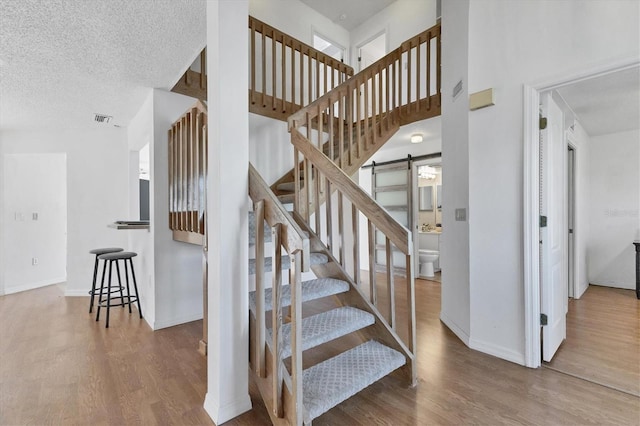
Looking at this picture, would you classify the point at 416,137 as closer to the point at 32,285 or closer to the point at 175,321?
the point at 175,321

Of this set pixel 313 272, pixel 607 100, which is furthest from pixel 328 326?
pixel 607 100

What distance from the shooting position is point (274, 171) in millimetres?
4340

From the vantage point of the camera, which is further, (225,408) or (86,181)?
(86,181)

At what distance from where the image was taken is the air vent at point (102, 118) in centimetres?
378

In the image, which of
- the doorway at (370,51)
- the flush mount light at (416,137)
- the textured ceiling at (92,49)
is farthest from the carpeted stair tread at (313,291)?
the doorway at (370,51)

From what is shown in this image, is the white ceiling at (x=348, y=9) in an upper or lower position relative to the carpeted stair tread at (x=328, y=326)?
upper

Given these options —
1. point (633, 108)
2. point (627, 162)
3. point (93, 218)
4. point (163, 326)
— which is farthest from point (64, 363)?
point (627, 162)

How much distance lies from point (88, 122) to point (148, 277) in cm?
246

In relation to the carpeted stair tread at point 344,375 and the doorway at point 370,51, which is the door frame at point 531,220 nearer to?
the carpeted stair tread at point 344,375

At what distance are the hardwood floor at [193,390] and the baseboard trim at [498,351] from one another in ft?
0.19

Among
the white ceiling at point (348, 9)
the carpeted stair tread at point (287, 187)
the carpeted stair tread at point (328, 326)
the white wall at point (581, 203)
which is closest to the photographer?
the carpeted stair tread at point (328, 326)

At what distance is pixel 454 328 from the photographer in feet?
9.27

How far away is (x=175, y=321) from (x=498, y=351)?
3057 mm

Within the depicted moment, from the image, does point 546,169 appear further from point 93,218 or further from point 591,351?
point 93,218
